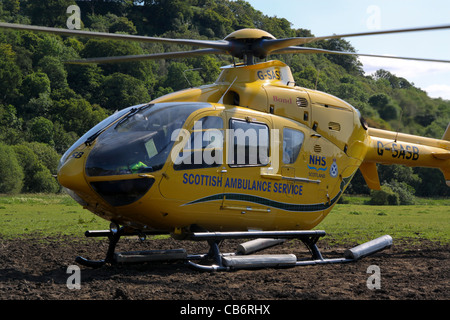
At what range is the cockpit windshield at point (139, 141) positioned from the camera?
8.85m

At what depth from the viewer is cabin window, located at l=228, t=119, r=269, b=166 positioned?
9.92 m

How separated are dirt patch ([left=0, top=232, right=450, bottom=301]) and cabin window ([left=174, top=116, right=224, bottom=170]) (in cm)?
187

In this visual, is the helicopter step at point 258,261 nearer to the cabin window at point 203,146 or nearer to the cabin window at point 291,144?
the cabin window at point 203,146

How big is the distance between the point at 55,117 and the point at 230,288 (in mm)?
55081

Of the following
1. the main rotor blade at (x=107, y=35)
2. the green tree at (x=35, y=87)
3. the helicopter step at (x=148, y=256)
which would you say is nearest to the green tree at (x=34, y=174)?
the green tree at (x=35, y=87)

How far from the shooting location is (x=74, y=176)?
891 centimetres

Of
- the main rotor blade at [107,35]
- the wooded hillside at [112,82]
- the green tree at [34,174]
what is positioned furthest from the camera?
the green tree at [34,174]

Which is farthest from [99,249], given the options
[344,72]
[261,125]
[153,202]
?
[344,72]

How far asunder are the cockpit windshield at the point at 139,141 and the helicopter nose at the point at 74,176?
149 millimetres

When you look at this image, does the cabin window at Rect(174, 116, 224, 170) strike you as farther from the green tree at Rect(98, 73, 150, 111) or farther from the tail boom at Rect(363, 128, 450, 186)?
the green tree at Rect(98, 73, 150, 111)

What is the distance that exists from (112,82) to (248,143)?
50962mm

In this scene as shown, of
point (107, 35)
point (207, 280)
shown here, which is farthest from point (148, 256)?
point (107, 35)

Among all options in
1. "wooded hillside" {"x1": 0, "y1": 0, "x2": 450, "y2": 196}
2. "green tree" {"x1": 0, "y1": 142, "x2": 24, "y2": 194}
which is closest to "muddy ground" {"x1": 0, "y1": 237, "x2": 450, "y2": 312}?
"wooded hillside" {"x1": 0, "y1": 0, "x2": 450, "y2": 196}

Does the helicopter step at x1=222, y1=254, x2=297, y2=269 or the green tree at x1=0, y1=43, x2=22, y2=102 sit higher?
the green tree at x1=0, y1=43, x2=22, y2=102
